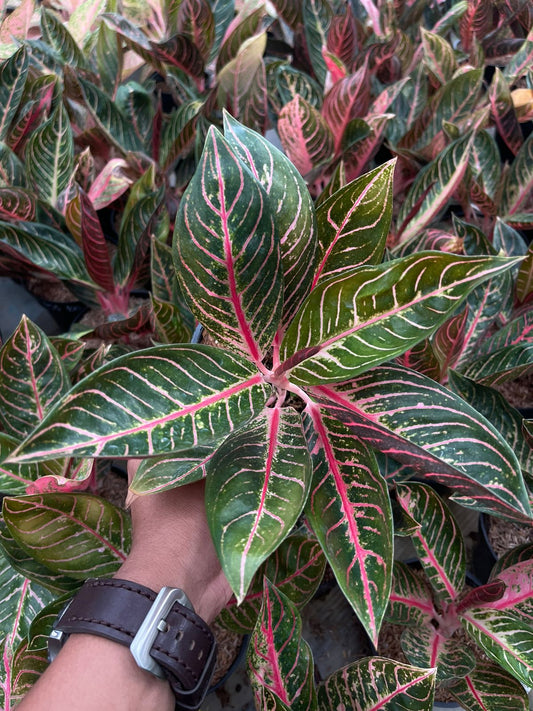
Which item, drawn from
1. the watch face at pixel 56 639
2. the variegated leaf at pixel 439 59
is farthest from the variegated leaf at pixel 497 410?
the variegated leaf at pixel 439 59

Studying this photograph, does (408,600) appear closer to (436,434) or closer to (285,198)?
(436,434)

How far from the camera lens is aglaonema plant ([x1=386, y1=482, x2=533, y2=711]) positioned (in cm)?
80

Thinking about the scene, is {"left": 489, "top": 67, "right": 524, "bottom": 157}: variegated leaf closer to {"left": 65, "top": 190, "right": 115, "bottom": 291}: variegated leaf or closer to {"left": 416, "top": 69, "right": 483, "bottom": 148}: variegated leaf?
{"left": 416, "top": 69, "right": 483, "bottom": 148}: variegated leaf

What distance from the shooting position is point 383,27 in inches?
55.1

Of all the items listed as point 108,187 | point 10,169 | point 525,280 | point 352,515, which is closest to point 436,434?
point 352,515

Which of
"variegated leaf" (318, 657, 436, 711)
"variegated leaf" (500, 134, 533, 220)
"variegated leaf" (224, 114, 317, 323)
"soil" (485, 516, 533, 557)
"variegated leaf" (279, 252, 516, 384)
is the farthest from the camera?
"variegated leaf" (500, 134, 533, 220)

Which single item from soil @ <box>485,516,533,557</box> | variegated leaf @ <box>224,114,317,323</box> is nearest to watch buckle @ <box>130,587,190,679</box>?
variegated leaf @ <box>224,114,317,323</box>

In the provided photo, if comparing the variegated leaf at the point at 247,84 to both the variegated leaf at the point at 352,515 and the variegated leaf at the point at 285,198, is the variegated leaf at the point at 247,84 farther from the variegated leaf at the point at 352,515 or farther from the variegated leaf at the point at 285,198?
the variegated leaf at the point at 352,515

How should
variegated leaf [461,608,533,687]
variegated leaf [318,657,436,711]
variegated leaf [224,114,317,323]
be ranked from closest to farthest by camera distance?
variegated leaf [224,114,317,323] → variegated leaf [318,657,436,711] → variegated leaf [461,608,533,687]

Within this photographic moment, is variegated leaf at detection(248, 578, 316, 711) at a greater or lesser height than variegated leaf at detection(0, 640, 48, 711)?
lesser

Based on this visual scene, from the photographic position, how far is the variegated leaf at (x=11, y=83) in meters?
1.12

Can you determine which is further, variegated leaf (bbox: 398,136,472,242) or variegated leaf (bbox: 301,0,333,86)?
variegated leaf (bbox: 301,0,333,86)

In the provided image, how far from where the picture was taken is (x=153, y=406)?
472 mm

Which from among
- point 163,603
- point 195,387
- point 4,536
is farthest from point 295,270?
point 4,536
